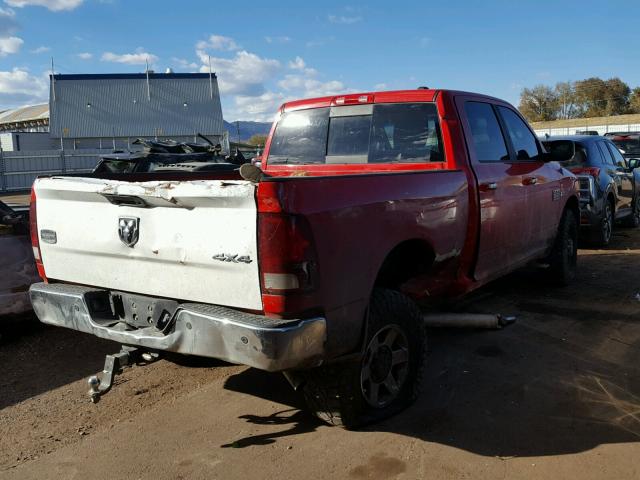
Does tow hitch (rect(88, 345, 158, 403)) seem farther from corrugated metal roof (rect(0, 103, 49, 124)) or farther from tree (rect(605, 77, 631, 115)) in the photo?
tree (rect(605, 77, 631, 115))

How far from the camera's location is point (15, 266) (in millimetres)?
4773

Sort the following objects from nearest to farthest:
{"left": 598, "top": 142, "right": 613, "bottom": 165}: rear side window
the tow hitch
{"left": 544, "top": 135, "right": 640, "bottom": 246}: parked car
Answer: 1. the tow hitch
2. {"left": 544, "top": 135, "right": 640, "bottom": 246}: parked car
3. {"left": 598, "top": 142, "right": 613, "bottom": 165}: rear side window

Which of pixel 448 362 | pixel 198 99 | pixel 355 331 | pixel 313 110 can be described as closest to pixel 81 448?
pixel 355 331

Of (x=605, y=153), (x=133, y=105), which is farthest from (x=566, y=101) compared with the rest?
(x=605, y=153)

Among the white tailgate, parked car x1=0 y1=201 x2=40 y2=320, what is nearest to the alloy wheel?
the white tailgate

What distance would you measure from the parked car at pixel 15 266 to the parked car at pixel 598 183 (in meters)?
6.57

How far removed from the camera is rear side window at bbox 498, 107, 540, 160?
536cm

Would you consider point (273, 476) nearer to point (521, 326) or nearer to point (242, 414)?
point (242, 414)

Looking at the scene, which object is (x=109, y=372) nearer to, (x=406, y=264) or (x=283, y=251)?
(x=283, y=251)

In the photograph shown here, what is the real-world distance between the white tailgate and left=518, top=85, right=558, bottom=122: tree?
7926cm

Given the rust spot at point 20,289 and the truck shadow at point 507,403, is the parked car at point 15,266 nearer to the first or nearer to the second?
the rust spot at point 20,289

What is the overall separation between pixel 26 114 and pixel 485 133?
74702mm

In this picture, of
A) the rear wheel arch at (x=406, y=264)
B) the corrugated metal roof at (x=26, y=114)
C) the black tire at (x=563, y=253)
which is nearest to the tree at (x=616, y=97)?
the corrugated metal roof at (x=26, y=114)

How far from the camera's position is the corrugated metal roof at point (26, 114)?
64.8m
